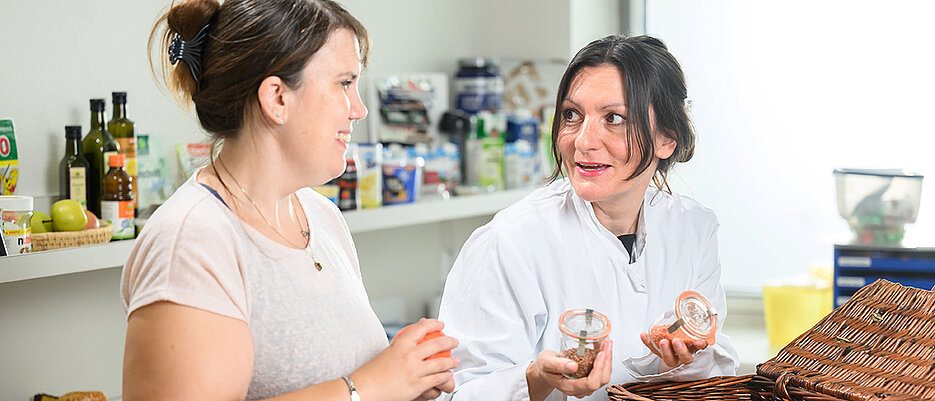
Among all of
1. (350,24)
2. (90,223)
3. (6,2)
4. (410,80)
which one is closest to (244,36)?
(350,24)

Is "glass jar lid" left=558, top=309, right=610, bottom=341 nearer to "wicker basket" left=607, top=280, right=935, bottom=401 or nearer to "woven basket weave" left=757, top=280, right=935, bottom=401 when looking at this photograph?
"wicker basket" left=607, top=280, right=935, bottom=401

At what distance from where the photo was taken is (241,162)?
116cm

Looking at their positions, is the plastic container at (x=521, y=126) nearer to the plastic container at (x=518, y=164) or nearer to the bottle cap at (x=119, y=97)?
the plastic container at (x=518, y=164)

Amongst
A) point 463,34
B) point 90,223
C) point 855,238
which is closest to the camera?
point 90,223

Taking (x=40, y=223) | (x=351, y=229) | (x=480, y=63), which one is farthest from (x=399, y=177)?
(x=40, y=223)

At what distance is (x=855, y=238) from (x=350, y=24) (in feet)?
6.42

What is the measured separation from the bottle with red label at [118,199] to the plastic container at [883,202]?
1.97 meters

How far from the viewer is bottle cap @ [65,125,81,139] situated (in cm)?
194

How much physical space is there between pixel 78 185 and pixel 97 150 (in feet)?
0.28

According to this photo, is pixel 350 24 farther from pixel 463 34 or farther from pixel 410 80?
pixel 463 34

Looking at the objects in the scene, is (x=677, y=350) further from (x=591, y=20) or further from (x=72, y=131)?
(x=591, y=20)

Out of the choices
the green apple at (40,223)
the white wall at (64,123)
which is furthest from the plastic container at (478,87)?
the green apple at (40,223)

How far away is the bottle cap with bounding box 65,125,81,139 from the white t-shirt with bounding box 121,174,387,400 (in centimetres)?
94

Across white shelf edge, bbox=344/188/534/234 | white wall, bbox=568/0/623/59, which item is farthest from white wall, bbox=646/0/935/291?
white shelf edge, bbox=344/188/534/234
